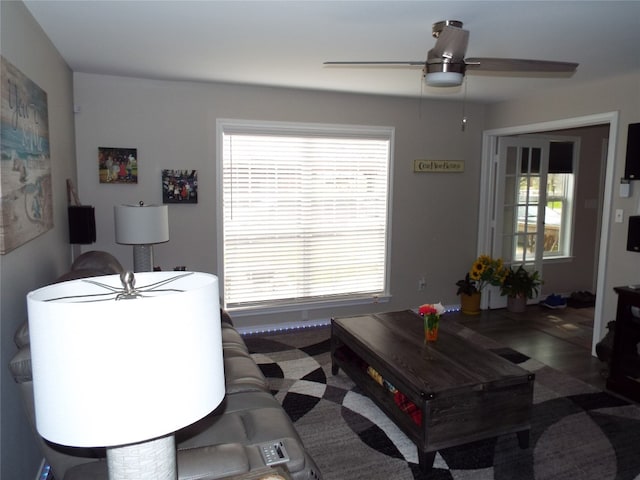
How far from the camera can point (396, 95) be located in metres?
4.97

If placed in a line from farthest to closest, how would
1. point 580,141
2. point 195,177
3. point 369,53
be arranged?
point 580,141 < point 195,177 < point 369,53

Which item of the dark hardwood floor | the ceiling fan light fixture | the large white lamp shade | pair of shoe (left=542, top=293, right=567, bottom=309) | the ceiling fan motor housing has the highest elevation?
the ceiling fan motor housing

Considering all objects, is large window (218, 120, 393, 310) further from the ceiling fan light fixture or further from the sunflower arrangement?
the ceiling fan light fixture

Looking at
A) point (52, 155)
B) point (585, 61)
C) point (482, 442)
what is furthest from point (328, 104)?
point (482, 442)

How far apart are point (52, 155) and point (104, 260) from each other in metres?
0.78

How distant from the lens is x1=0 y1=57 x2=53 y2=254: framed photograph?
196 cm

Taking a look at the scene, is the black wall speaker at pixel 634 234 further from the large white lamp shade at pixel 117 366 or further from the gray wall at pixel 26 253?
the gray wall at pixel 26 253

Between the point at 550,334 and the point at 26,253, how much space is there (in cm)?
476

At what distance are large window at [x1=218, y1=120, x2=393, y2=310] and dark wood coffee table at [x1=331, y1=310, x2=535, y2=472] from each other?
1.93 m

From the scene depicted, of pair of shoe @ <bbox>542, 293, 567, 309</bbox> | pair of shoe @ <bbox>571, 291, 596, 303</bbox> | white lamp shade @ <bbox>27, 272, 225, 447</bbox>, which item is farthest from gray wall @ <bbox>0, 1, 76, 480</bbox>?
pair of shoe @ <bbox>571, 291, 596, 303</bbox>

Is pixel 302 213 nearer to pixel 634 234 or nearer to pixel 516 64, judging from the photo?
pixel 516 64

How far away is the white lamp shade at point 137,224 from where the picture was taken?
3607 millimetres

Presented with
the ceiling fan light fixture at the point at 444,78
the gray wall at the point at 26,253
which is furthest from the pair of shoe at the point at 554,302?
the gray wall at the point at 26,253

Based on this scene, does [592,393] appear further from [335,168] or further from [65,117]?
[65,117]
